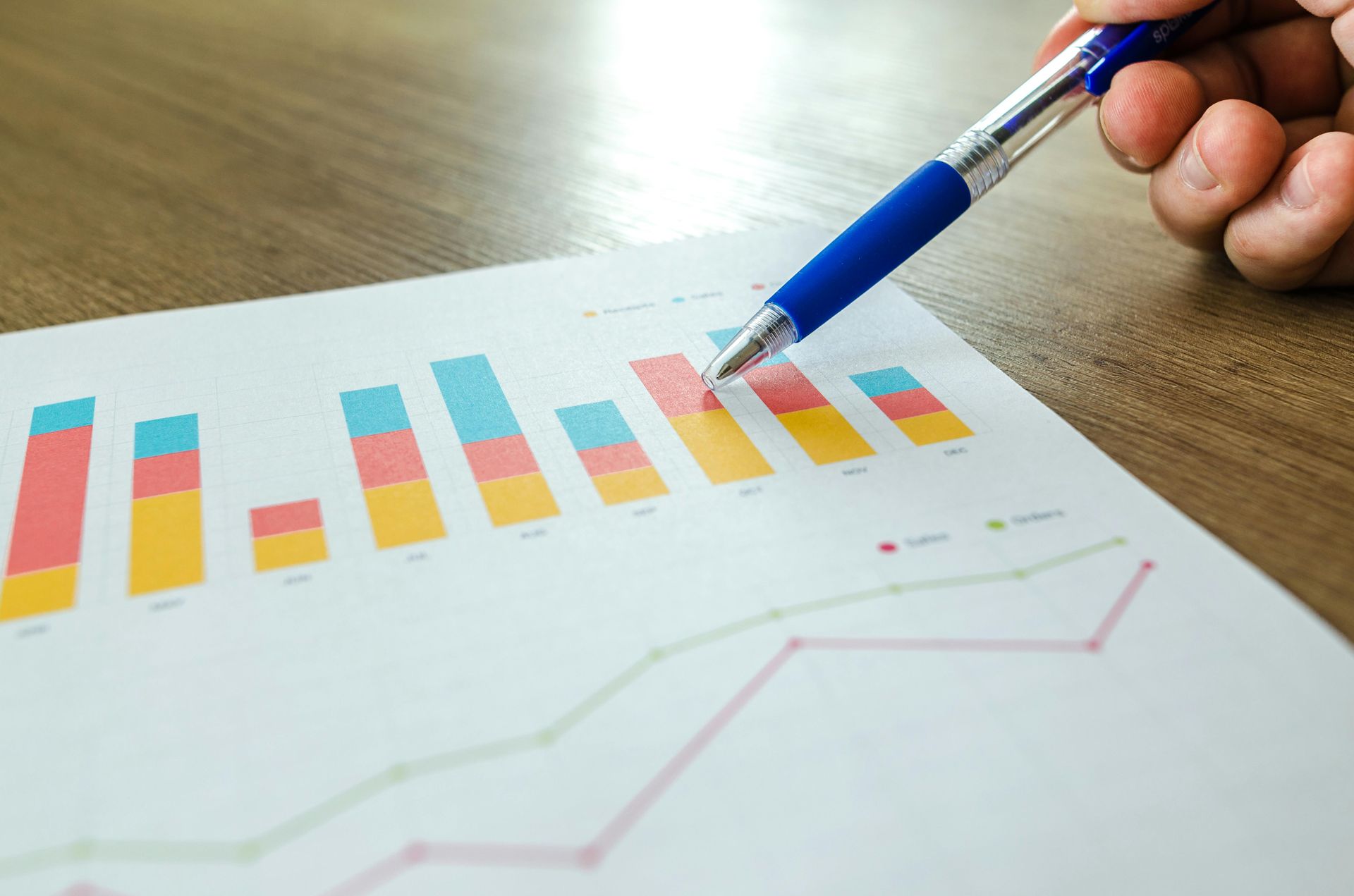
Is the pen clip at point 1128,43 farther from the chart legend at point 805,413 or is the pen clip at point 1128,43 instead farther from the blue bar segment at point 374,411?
the blue bar segment at point 374,411

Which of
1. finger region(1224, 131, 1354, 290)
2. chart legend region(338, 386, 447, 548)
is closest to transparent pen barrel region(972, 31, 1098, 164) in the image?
finger region(1224, 131, 1354, 290)

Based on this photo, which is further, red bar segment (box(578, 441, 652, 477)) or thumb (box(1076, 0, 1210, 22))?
thumb (box(1076, 0, 1210, 22))

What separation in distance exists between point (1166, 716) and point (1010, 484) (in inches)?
4.5

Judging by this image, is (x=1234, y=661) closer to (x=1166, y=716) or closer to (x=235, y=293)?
(x=1166, y=716)

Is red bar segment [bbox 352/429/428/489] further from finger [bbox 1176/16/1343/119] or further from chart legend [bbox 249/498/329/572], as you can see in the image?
finger [bbox 1176/16/1343/119]

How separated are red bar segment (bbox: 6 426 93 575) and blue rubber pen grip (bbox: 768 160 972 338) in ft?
0.95

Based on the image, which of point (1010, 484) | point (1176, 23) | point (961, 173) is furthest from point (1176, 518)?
point (1176, 23)

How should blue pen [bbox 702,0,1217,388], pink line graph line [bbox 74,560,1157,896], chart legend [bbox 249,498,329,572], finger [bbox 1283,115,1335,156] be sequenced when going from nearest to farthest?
pink line graph line [bbox 74,560,1157,896] < chart legend [bbox 249,498,329,572] < blue pen [bbox 702,0,1217,388] < finger [bbox 1283,115,1335,156]

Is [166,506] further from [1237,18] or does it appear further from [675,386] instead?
[1237,18]

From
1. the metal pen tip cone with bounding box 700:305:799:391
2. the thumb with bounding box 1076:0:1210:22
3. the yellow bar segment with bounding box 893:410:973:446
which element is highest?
the thumb with bounding box 1076:0:1210:22

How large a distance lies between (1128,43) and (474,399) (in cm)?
38

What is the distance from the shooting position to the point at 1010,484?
0.39 m

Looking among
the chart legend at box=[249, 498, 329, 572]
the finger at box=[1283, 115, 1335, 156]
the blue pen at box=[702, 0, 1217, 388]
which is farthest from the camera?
the finger at box=[1283, 115, 1335, 156]

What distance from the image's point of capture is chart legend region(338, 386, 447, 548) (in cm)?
38
